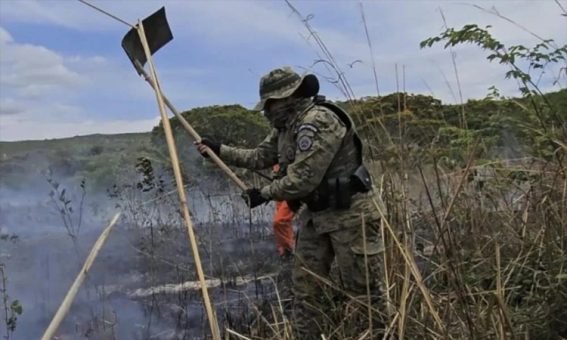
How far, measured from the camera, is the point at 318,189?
3.84 meters

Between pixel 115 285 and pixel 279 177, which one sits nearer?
pixel 279 177

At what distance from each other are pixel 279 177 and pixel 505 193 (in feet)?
4.21

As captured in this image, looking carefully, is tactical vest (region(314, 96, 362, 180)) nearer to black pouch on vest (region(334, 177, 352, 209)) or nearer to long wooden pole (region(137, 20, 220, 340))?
black pouch on vest (region(334, 177, 352, 209))

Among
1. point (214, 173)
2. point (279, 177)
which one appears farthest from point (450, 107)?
point (214, 173)

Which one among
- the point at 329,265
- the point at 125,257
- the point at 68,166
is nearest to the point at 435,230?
the point at 329,265

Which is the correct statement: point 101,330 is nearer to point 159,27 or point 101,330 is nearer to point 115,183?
point 159,27

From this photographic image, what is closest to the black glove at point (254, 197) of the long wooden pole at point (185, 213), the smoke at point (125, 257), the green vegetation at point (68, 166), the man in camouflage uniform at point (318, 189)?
the man in camouflage uniform at point (318, 189)

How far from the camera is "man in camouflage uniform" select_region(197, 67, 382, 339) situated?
3.72 meters

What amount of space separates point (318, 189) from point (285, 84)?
0.60m

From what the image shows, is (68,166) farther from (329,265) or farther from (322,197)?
(322,197)

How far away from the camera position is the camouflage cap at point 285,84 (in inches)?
152

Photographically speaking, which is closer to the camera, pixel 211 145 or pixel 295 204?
pixel 295 204

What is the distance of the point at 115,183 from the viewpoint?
8281mm

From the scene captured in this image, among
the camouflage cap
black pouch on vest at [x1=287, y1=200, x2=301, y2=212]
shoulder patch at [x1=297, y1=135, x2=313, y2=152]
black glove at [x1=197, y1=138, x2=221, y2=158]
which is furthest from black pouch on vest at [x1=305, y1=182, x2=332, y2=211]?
black glove at [x1=197, y1=138, x2=221, y2=158]
